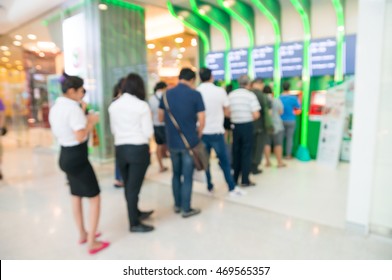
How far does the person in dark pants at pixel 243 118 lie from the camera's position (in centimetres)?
353

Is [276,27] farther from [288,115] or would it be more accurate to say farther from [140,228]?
[140,228]

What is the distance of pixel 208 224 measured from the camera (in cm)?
282

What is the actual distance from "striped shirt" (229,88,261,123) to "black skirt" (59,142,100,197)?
1.89 meters

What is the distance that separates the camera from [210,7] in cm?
591

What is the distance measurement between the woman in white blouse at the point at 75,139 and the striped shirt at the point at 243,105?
5.75 feet

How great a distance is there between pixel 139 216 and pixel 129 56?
3.87 metres

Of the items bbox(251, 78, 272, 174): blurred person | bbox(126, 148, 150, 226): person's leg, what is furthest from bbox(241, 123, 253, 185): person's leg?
bbox(126, 148, 150, 226): person's leg

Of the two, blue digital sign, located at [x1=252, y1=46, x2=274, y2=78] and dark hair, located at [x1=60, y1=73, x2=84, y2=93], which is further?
blue digital sign, located at [x1=252, y1=46, x2=274, y2=78]

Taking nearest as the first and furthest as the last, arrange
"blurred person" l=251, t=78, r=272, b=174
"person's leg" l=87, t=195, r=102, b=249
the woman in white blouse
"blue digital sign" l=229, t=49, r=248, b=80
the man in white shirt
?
the woman in white blouse < "person's leg" l=87, t=195, r=102, b=249 < the man in white shirt < "blurred person" l=251, t=78, r=272, b=174 < "blue digital sign" l=229, t=49, r=248, b=80

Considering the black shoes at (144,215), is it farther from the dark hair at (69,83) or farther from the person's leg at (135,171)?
the dark hair at (69,83)

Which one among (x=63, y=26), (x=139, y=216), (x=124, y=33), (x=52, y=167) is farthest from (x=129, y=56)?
(x=139, y=216)

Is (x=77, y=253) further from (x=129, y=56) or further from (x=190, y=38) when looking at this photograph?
(x=190, y=38)

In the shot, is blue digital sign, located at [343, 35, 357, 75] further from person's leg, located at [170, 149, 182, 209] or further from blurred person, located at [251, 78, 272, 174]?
person's leg, located at [170, 149, 182, 209]

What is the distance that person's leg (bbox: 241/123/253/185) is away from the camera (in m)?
3.62
